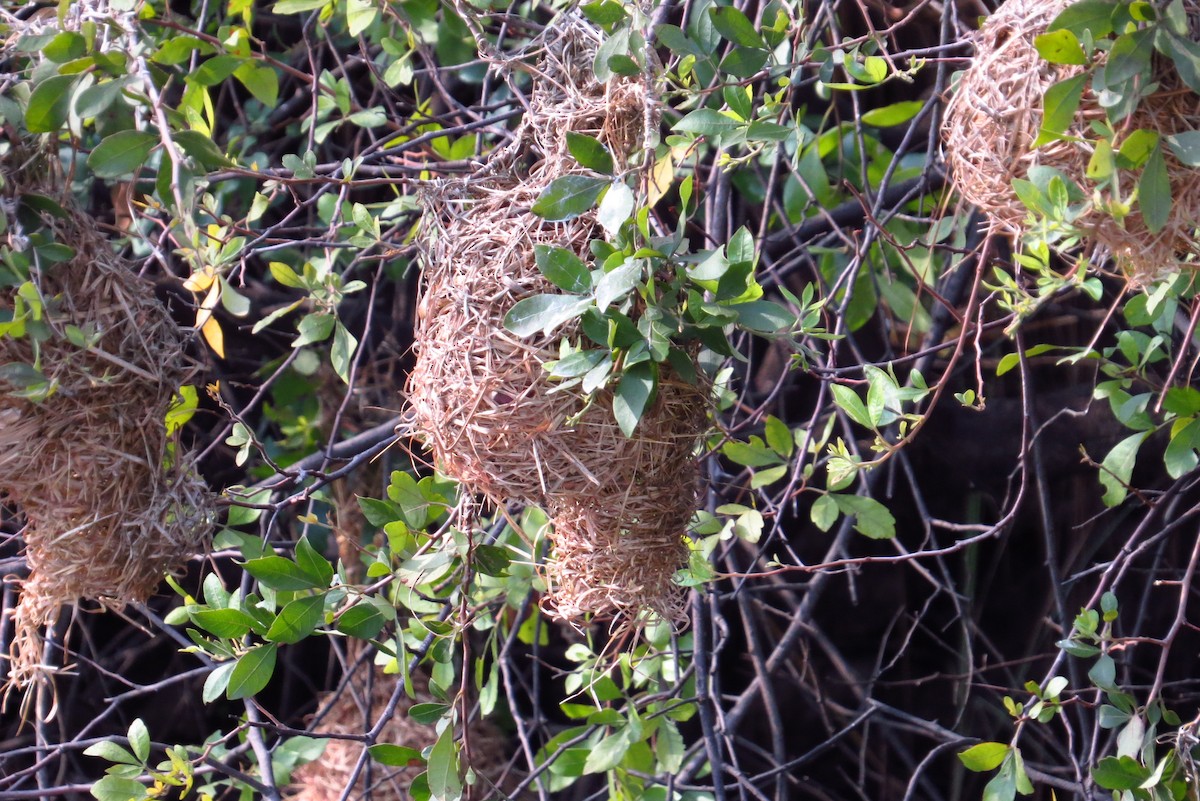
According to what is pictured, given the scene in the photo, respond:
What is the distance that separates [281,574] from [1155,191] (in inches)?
37.9

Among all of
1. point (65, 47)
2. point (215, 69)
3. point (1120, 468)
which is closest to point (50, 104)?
point (65, 47)

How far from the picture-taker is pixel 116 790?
1301 mm

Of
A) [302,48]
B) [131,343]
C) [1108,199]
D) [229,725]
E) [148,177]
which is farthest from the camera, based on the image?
[229,725]

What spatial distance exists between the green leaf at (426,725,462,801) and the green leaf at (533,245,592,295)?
554 mm

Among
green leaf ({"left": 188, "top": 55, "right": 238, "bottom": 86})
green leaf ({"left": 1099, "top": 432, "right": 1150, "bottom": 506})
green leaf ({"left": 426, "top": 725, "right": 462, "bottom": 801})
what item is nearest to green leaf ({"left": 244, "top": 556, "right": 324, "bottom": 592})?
green leaf ({"left": 426, "top": 725, "right": 462, "bottom": 801})

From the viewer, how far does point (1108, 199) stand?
0.97 m

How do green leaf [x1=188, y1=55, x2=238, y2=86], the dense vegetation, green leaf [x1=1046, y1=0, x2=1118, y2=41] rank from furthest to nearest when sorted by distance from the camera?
1. green leaf [x1=188, y1=55, x2=238, y2=86]
2. the dense vegetation
3. green leaf [x1=1046, y1=0, x2=1118, y2=41]

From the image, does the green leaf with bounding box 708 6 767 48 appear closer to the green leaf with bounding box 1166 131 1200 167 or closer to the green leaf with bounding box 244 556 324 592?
the green leaf with bounding box 1166 131 1200 167

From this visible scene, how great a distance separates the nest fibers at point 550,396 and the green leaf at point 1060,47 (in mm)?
362

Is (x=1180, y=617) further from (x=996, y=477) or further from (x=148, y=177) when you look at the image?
(x=148, y=177)

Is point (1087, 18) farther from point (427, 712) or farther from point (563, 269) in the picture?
point (427, 712)

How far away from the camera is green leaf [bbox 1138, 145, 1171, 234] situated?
923mm

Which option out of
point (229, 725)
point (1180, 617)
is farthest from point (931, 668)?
point (229, 725)

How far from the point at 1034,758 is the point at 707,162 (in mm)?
1855
